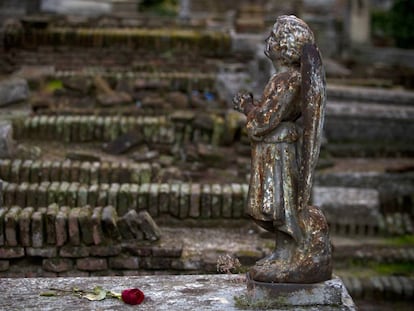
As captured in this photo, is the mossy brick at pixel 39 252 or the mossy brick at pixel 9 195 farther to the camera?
the mossy brick at pixel 9 195

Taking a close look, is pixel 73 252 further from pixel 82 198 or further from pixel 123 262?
pixel 82 198

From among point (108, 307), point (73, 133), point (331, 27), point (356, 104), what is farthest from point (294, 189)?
point (331, 27)

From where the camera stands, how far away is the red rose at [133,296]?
4.96 m

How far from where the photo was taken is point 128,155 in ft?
28.9

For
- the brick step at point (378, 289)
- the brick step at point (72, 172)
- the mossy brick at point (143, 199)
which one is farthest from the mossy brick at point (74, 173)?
the brick step at point (378, 289)

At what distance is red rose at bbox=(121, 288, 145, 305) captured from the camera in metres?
4.96

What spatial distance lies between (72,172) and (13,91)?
8.54 ft

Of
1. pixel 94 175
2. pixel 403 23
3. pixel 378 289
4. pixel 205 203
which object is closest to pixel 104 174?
pixel 94 175

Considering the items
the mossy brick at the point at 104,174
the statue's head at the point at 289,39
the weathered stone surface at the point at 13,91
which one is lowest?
the mossy brick at the point at 104,174

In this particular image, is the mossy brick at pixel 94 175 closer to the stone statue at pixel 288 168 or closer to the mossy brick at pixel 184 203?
the mossy brick at pixel 184 203

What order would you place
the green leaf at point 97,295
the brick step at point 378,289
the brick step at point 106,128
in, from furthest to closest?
the brick step at point 106,128
the brick step at point 378,289
the green leaf at point 97,295

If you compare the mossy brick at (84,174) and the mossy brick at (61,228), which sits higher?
the mossy brick at (84,174)

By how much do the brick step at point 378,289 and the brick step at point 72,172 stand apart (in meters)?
2.03

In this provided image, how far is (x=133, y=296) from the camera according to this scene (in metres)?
4.96
